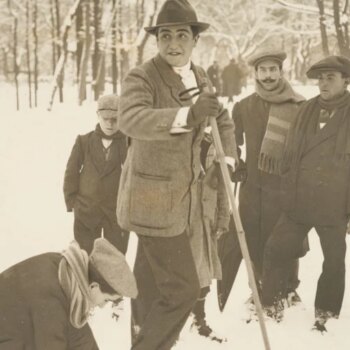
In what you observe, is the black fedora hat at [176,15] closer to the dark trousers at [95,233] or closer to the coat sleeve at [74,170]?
the coat sleeve at [74,170]

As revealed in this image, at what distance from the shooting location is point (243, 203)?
17.0ft

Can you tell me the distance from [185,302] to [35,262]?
2.85ft

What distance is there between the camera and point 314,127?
462 cm

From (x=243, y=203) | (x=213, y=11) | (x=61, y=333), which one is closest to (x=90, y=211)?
(x=243, y=203)

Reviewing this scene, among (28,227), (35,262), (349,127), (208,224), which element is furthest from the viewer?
(28,227)

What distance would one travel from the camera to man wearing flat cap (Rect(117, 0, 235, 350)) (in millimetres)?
3484

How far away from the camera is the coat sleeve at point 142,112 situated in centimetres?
318

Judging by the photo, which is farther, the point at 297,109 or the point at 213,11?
the point at 213,11

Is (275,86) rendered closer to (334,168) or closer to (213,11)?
(334,168)

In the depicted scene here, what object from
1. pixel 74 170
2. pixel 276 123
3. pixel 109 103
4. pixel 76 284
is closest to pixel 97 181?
pixel 74 170

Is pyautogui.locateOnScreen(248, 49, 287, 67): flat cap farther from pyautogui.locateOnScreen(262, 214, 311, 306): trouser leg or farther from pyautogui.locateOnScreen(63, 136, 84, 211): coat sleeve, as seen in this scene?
pyautogui.locateOnScreen(63, 136, 84, 211): coat sleeve

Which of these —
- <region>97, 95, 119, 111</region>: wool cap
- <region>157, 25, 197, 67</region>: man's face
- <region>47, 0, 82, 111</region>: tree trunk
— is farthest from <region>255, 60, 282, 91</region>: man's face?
<region>47, 0, 82, 111</region>: tree trunk

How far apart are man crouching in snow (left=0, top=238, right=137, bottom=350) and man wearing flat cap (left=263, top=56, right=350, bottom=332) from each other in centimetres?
184

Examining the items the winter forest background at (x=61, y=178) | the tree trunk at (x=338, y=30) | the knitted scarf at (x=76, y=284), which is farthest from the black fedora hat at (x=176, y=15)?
the tree trunk at (x=338, y=30)
